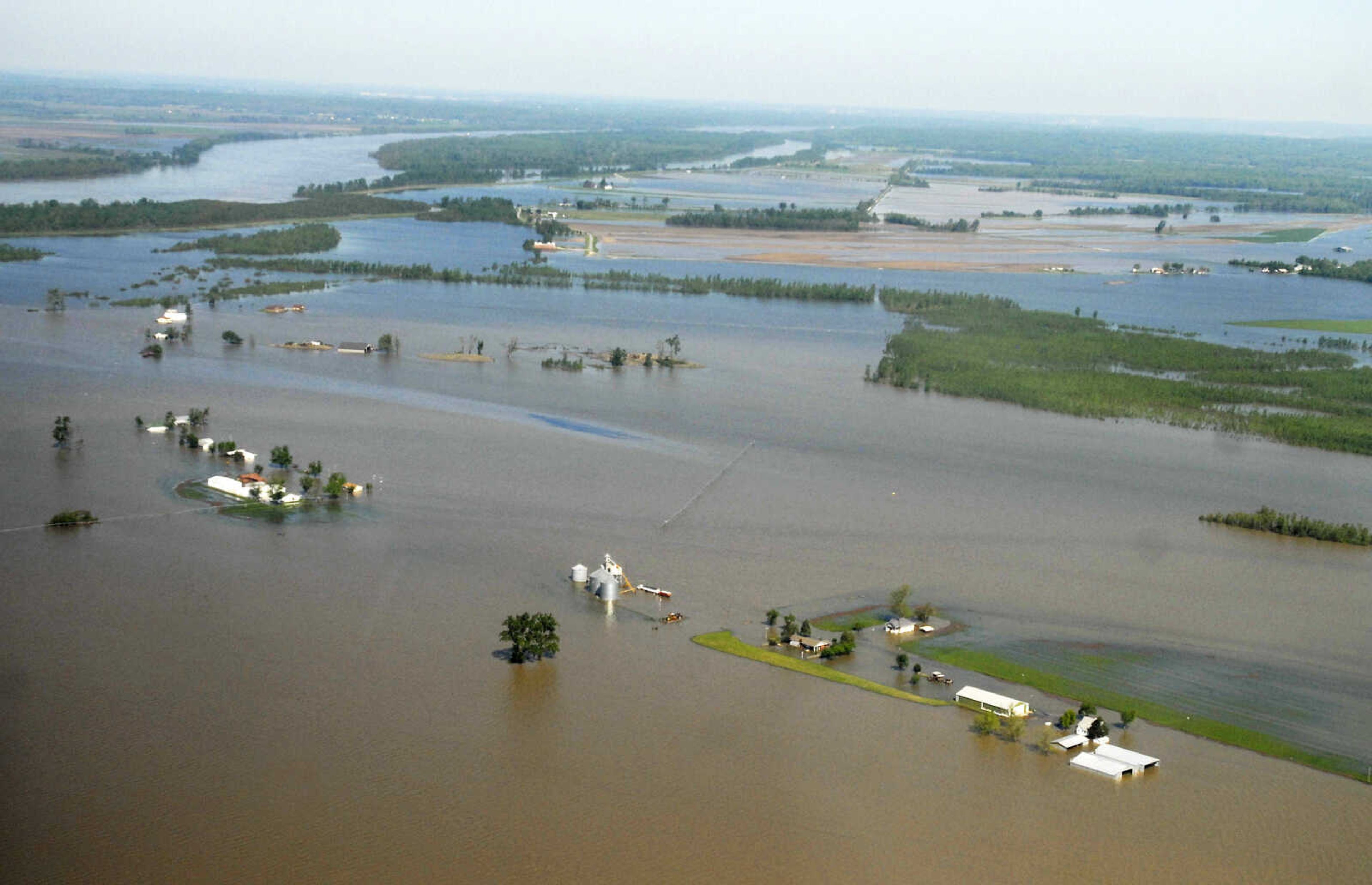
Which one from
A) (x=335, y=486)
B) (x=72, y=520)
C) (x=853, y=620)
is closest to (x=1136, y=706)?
(x=853, y=620)

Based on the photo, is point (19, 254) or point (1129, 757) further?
point (19, 254)

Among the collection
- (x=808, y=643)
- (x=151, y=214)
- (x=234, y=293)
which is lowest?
(x=808, y=643)

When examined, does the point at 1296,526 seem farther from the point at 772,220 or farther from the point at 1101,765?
the point at 772,220

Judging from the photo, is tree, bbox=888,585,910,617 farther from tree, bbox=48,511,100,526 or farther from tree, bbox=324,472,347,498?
tree, bbox=48,511,100,526

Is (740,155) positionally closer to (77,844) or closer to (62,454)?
(62,454)

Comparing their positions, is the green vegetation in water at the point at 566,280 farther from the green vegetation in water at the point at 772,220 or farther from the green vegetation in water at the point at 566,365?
the green vegetation in water at the point at 772,220

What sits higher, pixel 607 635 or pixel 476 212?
pixel 476 212

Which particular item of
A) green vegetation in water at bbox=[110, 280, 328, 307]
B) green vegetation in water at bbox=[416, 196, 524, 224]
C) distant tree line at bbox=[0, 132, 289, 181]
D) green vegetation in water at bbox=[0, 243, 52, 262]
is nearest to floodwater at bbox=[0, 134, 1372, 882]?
green vegetation in water at bbox=[110, 280, 328, 307]
